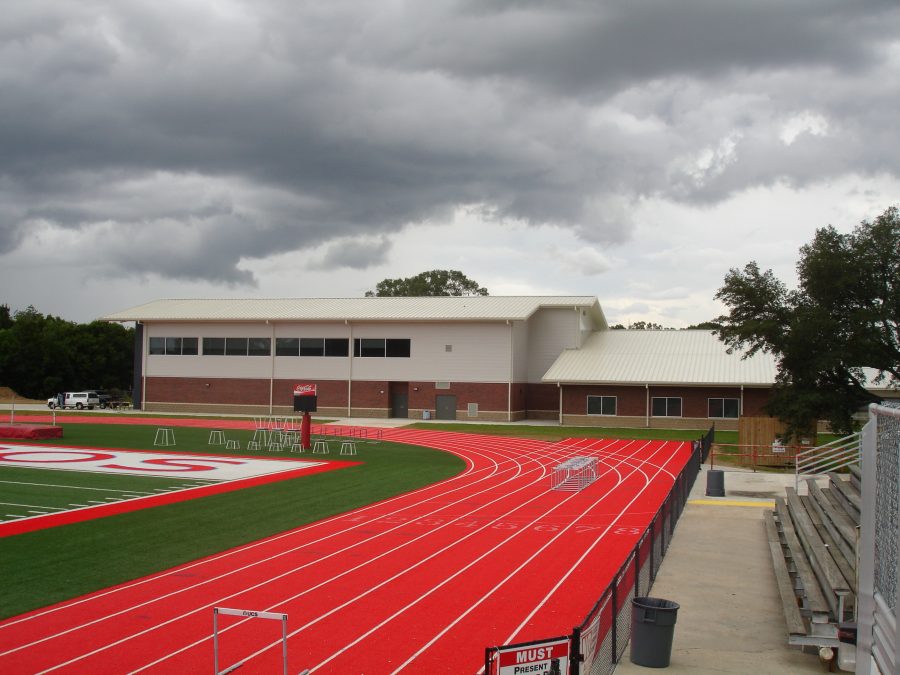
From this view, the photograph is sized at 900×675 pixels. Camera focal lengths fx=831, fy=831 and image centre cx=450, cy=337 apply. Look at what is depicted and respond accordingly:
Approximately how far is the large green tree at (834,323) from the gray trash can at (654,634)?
25076 mm

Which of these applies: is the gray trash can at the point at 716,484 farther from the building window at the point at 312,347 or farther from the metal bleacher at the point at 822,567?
the building window at the point at 312,347

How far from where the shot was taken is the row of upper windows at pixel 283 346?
2304 inches

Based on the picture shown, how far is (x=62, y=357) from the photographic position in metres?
85.7

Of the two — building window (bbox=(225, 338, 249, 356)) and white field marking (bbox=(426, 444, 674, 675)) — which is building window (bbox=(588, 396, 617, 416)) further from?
white field marking (bbox=(426, 444, 674, 675))

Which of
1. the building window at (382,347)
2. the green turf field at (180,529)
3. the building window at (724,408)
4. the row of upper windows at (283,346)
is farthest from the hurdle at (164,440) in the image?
the building window at (724,408)

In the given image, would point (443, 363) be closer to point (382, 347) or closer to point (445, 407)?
point (445, 407)

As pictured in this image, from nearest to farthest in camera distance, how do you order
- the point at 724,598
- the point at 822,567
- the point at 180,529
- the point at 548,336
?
the point at 822,567, the point at 724,598, the point at 180,529, the point at 548,336

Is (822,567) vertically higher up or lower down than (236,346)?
lower down

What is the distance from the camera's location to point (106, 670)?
9547 millimetres

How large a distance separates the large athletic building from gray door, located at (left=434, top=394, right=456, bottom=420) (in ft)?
0.24

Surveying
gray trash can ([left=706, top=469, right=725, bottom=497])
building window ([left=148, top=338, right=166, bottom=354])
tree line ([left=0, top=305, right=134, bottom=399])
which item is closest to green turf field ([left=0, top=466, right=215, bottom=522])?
gray trash can ([left=706, top=469, right=725, bottom=497])

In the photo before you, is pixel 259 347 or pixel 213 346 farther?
pixel 213 346

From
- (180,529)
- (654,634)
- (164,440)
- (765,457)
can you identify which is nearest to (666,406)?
(765,457)

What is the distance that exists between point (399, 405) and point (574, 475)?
1330 inches
